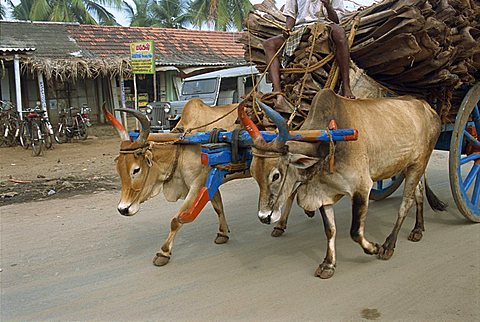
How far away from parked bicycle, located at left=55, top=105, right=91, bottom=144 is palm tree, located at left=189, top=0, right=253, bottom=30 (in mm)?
7568

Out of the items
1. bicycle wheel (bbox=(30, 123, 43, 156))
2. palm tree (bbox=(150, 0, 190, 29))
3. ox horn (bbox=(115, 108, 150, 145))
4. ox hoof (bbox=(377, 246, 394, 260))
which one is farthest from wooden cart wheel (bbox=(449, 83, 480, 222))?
palm tree (bbox=(150, 0, 190, 29))

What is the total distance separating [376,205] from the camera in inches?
246

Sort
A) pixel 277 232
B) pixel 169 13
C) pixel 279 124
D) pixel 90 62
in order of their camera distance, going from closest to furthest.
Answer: pixel 279 124 < pixel 277 232 < pixel 90 62 < pixel 169 13

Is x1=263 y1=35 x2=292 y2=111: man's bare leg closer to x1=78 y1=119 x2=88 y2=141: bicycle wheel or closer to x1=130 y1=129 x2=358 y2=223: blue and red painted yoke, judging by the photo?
x1=130 y1=129 x2=358 y2=223: blue and red painted yoke

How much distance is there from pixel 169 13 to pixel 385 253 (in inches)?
1050

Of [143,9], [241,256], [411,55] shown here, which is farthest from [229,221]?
[143,9]

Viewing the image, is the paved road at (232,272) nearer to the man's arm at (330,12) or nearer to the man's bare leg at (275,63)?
the man's bare leg at (275,63)

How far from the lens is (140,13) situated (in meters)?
30.3

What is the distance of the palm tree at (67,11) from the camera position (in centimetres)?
2311

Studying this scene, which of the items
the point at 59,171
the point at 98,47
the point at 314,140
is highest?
the point at 98,47

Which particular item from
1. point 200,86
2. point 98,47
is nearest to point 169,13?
point 98,47

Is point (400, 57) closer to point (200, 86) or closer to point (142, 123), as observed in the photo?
point (142, 123)

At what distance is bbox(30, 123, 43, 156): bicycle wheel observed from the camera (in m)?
13.0

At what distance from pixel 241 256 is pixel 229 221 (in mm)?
1211
